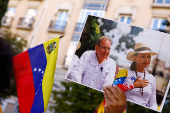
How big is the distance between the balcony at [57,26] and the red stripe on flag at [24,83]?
697cm

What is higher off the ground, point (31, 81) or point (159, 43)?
point (159, 43)

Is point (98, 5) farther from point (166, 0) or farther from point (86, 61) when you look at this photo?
point (86, 61)

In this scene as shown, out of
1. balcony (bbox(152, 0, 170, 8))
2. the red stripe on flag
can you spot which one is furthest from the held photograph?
balcony (bbox(152, 0, 170, 8))

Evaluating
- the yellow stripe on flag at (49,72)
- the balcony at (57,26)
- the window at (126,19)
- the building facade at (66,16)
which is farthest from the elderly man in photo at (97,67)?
the balcony at (57,26)

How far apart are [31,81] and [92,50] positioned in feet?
2.67

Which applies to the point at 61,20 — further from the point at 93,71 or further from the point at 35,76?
the point at 93,71

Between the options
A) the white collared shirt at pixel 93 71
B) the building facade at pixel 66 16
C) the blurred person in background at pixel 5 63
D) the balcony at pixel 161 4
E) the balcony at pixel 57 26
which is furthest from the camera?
the balcony at pixel 57 26

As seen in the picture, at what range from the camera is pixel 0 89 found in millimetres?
1365

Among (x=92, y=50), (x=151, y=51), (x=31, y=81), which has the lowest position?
(x=31, y=81)

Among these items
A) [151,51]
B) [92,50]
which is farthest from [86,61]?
[151,51]

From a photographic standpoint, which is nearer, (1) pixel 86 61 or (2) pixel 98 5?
(1) pixel 86 61

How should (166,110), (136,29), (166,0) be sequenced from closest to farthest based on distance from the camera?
1. (136,29)
2. (166,110)
3. (166,0)

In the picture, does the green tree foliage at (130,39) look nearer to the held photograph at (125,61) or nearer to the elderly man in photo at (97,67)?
the held photograph at (125,61)

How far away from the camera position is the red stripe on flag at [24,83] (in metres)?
2.32
